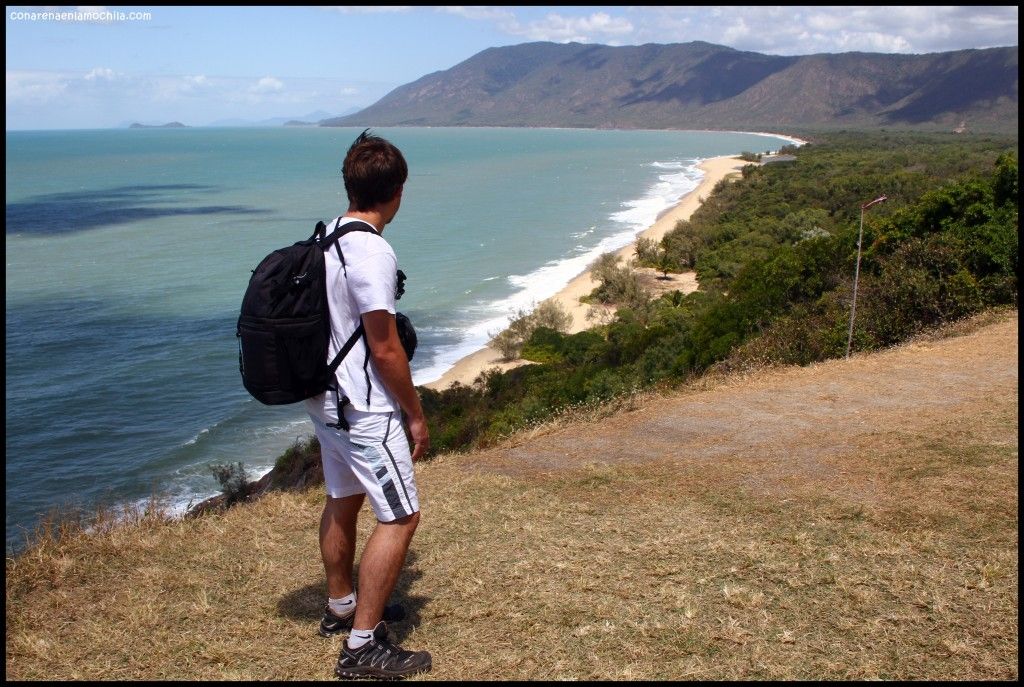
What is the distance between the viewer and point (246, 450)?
716 inches

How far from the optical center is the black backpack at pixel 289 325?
9.99 feet

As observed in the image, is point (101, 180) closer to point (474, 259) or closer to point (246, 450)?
point (474, 259)

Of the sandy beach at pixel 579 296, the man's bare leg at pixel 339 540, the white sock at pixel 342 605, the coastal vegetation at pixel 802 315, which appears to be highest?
the man's bare leg at pixel 339 540

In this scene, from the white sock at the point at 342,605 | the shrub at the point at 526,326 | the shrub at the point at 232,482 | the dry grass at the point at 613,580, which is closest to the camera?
the dry grass at the point at 613,580

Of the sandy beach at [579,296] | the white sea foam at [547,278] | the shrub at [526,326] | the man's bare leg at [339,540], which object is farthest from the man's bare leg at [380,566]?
the shrub at [526,326]

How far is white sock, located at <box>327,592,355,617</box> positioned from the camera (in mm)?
3619

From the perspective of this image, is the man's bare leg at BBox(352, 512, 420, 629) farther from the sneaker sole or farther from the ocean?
the ocean

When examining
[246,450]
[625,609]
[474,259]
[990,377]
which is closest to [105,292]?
[474,259]

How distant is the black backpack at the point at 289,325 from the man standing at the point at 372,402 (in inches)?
1.4

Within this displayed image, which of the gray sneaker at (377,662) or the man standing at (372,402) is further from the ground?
the man standing at (372,402)

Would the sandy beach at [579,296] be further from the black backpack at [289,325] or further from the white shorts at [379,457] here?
the black backpack at [289,325]

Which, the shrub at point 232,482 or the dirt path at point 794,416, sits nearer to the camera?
the dirt path at point 794,416

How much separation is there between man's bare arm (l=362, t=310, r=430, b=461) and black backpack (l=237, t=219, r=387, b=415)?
4.3 inches

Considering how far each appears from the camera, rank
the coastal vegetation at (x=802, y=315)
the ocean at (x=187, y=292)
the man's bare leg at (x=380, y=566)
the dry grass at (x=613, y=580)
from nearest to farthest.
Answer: the man's bare leg at (x=380, y=566), the dry grass at (x=613, y=580), the coastal vegetation at (x=802, y=315), the ocean at (x=187, y=292)
